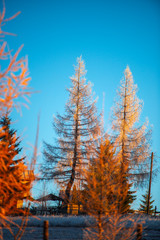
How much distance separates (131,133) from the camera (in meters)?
19.9

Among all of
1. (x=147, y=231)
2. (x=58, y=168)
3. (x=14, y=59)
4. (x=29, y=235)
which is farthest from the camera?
(x=58, y=168)

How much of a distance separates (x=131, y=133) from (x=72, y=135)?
4.92 meters

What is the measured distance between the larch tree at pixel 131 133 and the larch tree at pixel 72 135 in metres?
2.33

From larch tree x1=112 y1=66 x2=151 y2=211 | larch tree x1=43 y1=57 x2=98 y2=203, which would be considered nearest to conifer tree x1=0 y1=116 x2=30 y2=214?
larch tree x1=43 y1=57 x2=98 y2=203

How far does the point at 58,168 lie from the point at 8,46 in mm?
16033

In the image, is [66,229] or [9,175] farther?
[66,229]

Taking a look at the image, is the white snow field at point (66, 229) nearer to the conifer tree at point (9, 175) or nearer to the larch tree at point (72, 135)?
the conifer tree at point (9, 175)

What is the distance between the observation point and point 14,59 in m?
2.81

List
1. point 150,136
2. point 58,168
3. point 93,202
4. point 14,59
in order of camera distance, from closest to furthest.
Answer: point 14,59
point 93,202
point 58,168
point 150,136

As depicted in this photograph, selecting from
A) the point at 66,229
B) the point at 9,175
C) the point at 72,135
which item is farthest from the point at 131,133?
the point at 9,175

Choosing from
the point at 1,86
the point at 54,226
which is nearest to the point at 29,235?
the point at 54,226

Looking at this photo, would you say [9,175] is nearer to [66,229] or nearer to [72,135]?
[66,229]

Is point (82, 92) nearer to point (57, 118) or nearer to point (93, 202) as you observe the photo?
point (57, 118)

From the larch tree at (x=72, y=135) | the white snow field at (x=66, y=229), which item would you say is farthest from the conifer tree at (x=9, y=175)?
the larch tree at (x=72, y=135)
